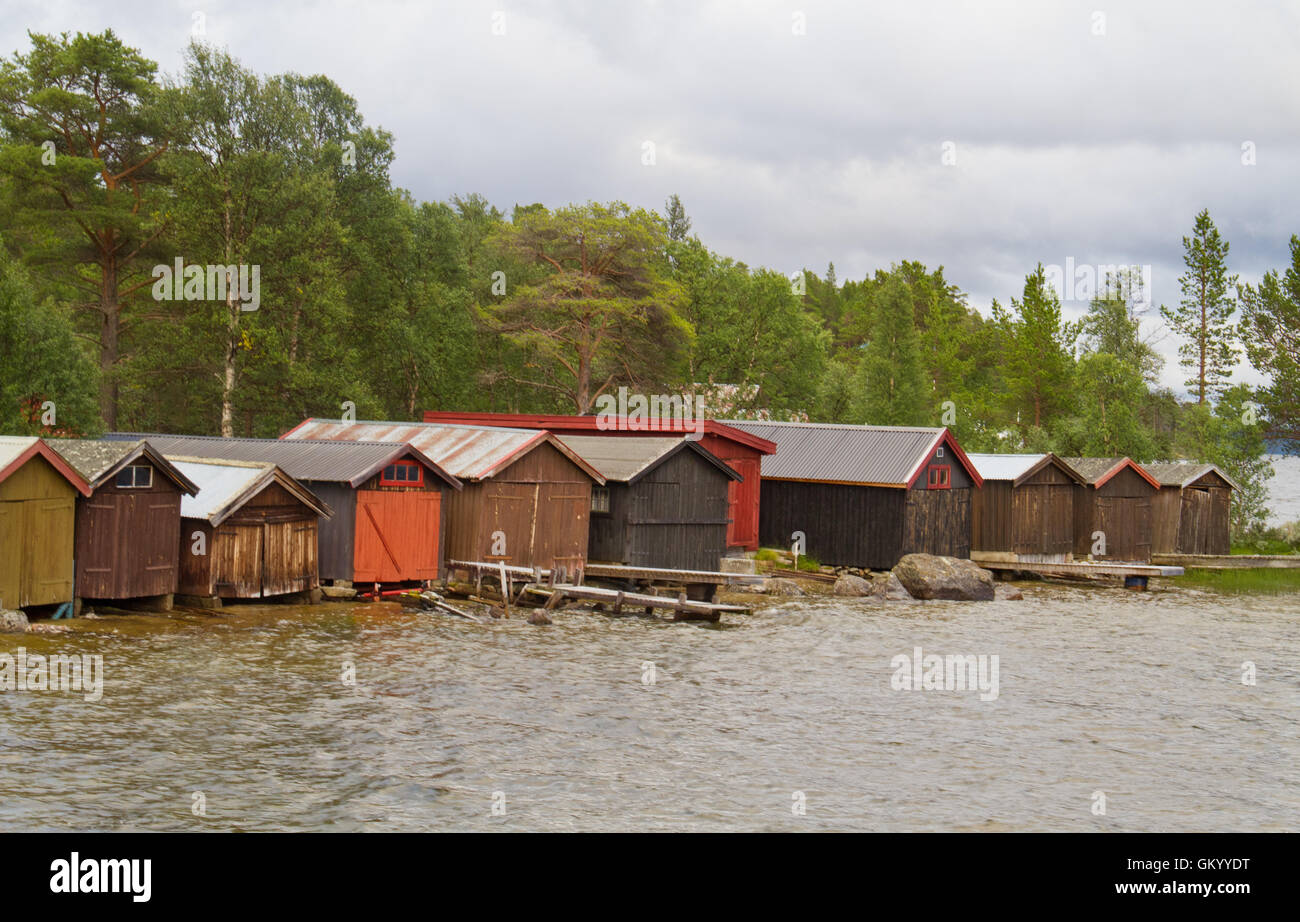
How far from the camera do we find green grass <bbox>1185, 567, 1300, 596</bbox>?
2085 inches

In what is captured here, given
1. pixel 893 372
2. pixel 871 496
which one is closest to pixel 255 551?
pixel 871 496

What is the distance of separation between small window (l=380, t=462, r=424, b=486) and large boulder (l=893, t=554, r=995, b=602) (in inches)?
734

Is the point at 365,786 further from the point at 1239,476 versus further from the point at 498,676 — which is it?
the point at 1239,476

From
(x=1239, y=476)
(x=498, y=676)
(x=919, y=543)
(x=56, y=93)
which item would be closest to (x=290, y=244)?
(x=56, y=93)

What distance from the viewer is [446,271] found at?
75625mm

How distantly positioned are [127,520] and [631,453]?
1766 cm

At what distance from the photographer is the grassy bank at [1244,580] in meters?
53.0

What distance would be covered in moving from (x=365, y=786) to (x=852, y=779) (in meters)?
8.11

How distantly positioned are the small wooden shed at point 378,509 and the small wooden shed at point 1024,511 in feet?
83.5

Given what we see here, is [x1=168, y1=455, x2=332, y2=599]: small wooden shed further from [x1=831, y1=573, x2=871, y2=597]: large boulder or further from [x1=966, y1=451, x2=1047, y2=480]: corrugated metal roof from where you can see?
[x1=966, y1=451, x2=1047, y2=480]: corrugated metal roof

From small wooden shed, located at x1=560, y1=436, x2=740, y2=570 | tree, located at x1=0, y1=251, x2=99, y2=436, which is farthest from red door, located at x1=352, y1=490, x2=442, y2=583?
tree, located at x1=0, y1=251, x2=99, y2=436

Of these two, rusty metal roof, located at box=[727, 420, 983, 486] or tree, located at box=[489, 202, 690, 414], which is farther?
tree, located at box=[489, 202, 690, 414]
